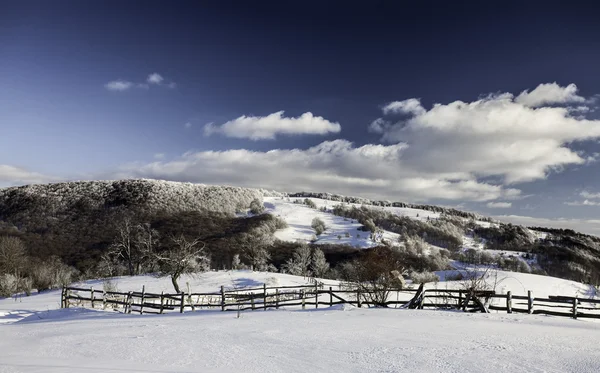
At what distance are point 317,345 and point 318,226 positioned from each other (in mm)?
132655

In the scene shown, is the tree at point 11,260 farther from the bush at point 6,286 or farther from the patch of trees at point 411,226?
the patch of trees at point 411,226

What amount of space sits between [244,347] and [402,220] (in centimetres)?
17182

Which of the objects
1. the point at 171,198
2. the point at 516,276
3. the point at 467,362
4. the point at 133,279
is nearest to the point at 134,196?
the point at 171,198

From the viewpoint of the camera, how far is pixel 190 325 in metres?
15.3

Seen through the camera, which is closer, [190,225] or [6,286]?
[6,286]

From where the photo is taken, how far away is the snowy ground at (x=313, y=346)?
28.4ft

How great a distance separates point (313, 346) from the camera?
10.6m

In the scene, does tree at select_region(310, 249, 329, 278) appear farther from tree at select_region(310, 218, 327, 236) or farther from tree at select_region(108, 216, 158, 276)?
tree at select_region(310, 218, 327, 236)

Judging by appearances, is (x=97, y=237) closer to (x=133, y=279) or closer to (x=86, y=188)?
(x=86, y=188)

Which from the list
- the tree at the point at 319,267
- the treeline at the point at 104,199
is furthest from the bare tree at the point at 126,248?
the treeline at the point at 104,199

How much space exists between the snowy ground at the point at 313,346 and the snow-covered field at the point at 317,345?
3cm

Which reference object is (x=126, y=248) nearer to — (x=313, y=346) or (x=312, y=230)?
(x=313, y=346)

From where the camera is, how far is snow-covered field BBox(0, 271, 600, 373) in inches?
342

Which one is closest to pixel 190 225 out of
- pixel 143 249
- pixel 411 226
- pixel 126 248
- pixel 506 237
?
pixel 126 248
